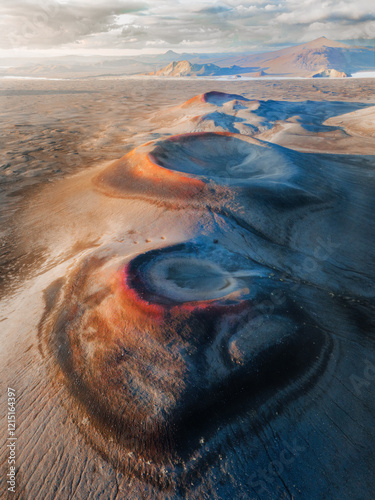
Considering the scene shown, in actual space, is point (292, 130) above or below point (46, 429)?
below

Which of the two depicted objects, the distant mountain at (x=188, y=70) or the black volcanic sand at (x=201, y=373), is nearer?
the black volcanic sand at (x=201, y=373)

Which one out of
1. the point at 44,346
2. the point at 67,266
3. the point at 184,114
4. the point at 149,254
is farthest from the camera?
the point at 184,114

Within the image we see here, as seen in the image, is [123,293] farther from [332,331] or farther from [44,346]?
[332,331]

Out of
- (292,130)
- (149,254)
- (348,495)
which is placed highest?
(149,254)

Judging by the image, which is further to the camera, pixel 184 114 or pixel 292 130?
pixel 184 114

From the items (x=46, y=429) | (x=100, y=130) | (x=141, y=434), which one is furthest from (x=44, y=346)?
(x=100, y=130)

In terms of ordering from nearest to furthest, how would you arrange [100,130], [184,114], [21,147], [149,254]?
[149,254] < [21,147] < [100,130] < [184,114]

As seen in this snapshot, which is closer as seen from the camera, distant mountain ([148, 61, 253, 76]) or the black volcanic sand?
the black volcanic sand

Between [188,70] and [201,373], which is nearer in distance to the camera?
[201,373]
